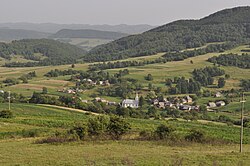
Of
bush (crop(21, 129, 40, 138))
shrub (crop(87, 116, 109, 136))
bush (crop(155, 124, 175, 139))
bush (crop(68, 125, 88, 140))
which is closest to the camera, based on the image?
bush (crop(68, 125, 88, 140))

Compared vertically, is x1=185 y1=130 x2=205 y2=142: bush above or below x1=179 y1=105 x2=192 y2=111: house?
above

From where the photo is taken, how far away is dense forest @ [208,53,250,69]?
11912cm

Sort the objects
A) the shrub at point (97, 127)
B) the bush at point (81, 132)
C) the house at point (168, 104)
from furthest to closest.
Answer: the house at point (168, 104), the shrub at point (97, 127), the bush at point (81, 132)

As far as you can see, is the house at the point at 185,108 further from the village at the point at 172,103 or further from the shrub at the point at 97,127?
the shrub at the point at 97,127

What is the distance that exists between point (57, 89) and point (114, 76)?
778 inches

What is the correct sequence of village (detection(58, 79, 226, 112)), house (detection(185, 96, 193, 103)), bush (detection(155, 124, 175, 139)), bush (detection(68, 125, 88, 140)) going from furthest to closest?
1. house (detection(185, 96, 193, 103))
2. village (detection(58, 79, 226, 112))
3. bush (detection(155, 124, 175, 139))
4. bush (detection(68, 125, 88, 140))

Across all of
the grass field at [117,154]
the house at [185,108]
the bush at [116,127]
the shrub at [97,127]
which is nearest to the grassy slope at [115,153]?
the grass field at [117,154]

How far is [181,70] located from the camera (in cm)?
11612

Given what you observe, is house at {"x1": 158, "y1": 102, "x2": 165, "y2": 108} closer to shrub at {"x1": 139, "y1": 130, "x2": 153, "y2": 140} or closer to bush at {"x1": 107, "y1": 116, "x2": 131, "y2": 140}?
shrub at {"x1": 139, "y1": 130, "x2": 153, "y2": 140}

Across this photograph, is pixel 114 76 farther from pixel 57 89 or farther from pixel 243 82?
pixel 243 82

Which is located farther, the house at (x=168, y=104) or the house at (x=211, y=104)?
the house at (x=168, y=104)

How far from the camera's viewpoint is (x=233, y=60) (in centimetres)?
12106

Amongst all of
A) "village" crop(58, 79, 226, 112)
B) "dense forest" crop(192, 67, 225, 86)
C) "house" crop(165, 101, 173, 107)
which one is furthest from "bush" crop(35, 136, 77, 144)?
"dense forest" crop(192, 67, 225, 86)

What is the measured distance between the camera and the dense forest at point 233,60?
119125 millimetres
